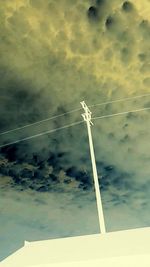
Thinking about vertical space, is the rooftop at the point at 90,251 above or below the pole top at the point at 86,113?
below

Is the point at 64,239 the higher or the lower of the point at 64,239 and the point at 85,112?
the lower

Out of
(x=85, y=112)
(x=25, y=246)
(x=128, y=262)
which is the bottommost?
(x=128, y=262)

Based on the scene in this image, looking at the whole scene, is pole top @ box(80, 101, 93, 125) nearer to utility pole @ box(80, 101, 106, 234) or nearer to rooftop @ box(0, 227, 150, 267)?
utility pole @ box(80, 101, 106, 234)

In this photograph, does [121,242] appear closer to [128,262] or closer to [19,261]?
[128,262]

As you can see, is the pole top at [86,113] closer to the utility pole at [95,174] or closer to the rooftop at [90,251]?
the utility pole at [95,174]

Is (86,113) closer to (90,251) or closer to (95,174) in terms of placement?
(95,174)

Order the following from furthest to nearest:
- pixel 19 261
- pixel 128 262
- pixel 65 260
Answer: pixel 19 261 < pixel 65 260 < pixel 128 262

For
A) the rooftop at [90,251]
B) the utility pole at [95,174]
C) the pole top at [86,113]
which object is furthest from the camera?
the pole top at [86,113]

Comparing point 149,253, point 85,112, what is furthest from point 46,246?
point 85,112

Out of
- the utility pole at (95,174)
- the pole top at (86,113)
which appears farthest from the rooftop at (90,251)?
the pole top at (86,113)

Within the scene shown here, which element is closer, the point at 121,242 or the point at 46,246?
the point at 121,242

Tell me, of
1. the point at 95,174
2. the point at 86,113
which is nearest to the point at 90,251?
the point at 95,174
